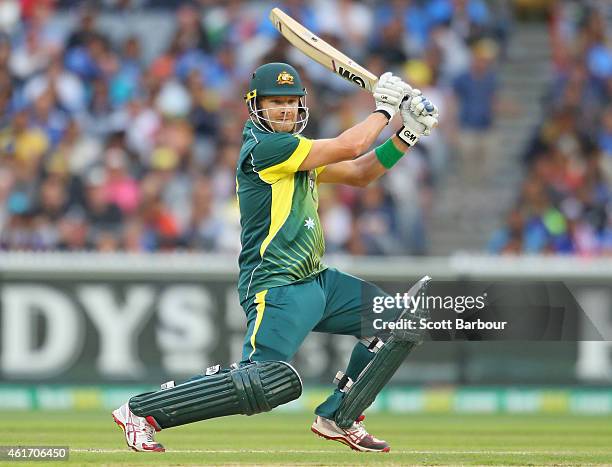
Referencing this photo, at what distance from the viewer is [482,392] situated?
12.1 meters

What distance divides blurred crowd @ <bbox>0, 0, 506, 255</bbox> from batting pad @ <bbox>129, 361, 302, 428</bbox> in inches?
250

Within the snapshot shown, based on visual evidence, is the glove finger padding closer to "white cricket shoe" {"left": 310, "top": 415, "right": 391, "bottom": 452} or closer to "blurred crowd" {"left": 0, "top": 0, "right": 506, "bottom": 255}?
"white cricket shoe" {"left": 310, "top": 415, "right": 391, "bottom": 452}

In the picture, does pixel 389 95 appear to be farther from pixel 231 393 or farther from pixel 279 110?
pixel 231 393

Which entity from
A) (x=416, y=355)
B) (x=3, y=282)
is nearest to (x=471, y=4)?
(x=416, y=355)

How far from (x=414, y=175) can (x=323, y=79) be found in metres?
1.53

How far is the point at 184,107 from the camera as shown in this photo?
1491 cm

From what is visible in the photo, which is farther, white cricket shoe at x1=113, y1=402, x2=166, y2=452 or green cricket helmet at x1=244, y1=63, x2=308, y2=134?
green cricket helmet at x1=244, y1=63, x2=308, y2=134

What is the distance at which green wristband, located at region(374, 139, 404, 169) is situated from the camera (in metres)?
7.60

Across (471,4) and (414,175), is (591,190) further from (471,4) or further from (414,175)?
(471,4)

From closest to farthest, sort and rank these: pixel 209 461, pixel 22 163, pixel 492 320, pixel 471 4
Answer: pixel 209 461 → pixel 492 320 → pixel 22 163 → pixel 471 4

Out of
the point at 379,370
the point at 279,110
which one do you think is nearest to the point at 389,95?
the point at 279,110

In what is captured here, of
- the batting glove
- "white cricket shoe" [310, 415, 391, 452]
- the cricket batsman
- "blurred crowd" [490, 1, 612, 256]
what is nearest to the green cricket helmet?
the cricket batsman

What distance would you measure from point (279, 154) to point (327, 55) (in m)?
1.00

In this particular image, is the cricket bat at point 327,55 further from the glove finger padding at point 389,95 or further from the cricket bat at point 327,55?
the glove finger padding at point 389,95
